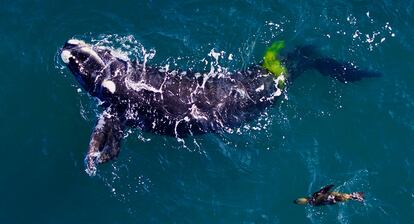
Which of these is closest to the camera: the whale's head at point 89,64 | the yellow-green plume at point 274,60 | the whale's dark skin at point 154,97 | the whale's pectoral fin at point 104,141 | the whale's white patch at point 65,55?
the whale's pectoral fin at point 104,141

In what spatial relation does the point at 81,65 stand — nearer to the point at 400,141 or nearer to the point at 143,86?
the point at 143,86

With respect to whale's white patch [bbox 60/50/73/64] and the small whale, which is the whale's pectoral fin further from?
the small whale

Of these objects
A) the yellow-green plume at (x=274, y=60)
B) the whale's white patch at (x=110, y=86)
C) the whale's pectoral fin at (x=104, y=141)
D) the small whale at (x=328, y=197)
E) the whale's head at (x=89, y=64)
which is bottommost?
the small whale at (x=328, y=197)

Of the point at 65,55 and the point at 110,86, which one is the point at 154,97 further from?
the point at 65,55

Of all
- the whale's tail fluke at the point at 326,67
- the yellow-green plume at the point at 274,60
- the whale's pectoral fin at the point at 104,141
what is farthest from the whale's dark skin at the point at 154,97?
the whale's tail fluke at the point at 326,67

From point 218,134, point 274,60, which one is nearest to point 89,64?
point 218,134

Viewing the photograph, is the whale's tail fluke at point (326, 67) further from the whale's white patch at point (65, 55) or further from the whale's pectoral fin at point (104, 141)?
the whale's white patch at point (65, 55)

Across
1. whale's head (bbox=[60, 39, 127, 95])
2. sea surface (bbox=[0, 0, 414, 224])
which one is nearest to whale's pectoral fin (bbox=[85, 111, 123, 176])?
sea surface (bbox=[0, 0, 414, 224])
